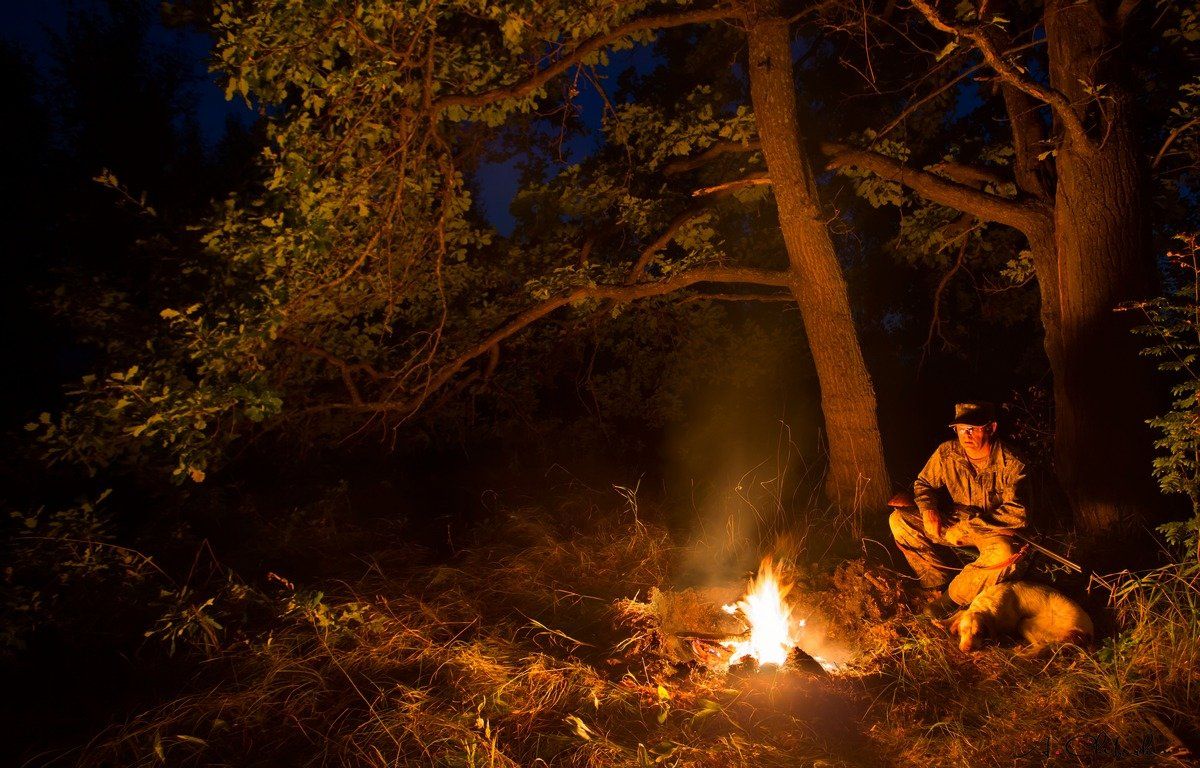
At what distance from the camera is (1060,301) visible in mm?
5859

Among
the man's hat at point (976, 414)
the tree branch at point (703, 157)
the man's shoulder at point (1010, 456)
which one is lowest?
the man's shoulder at point (1010, 456)

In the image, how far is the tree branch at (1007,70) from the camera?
4.79 meters

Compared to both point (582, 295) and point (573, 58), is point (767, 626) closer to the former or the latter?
point (582, 295)

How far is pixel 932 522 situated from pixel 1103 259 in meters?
2.63

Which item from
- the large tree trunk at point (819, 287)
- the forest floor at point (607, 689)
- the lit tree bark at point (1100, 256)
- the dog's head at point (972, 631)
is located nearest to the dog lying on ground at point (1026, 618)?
the dog's head at point (972, 631)

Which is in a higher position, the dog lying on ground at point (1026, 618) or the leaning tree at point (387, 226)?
the leaning tree at point (387, 226)

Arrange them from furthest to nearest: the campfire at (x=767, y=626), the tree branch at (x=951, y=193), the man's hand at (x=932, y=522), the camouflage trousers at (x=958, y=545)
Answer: the tree branch at (x=951, y=193)
the man's hand at (x=932, y=522)
the camouflage trousers at (x=958, y=545)
the campfire at (x=767, y=626)

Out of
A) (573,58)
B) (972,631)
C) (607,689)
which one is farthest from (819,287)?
(607,689)

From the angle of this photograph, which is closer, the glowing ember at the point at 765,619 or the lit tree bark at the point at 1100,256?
the glowing ember at the point at 765,619

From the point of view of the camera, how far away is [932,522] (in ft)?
16.4

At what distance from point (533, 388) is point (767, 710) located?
707cm

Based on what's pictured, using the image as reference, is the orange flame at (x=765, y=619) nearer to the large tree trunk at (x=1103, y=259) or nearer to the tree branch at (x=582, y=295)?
the large tree trunk at (x=1103, y=259)

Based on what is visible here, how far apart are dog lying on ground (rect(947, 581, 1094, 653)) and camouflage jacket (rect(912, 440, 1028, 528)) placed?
0.58 m

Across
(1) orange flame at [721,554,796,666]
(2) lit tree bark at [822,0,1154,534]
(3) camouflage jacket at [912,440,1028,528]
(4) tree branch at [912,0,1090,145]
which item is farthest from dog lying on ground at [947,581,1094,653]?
(4) tree branch at [912,0,1090,145]
